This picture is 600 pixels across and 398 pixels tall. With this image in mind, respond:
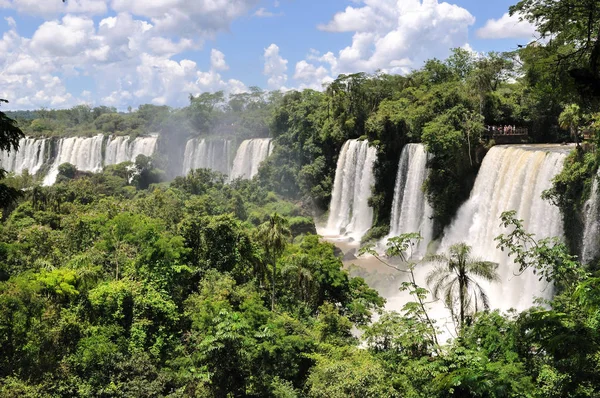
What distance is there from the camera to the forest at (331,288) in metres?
9.29

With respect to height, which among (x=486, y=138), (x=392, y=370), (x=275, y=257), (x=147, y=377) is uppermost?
(x=486, y=138)

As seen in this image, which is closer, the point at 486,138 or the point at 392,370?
the point at 392,370

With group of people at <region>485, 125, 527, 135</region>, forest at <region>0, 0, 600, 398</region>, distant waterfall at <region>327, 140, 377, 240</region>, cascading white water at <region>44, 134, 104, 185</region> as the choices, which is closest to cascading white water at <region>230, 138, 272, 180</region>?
distant waterfall at <region>327, 140, 377, 240</region>

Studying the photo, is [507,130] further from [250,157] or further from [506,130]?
[250,157]

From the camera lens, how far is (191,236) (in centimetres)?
2058

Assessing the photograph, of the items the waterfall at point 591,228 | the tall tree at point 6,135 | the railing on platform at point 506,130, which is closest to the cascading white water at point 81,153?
the railing on platform at point 506,130

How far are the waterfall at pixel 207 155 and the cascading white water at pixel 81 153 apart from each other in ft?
36.8

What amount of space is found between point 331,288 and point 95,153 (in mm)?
48264

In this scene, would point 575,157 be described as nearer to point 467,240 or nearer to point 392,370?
point 467,240

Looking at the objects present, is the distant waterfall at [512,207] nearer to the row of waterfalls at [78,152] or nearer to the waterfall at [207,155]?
the waterfall at [207,155]

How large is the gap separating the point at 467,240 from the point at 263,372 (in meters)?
14.8

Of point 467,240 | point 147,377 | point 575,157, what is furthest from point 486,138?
point 147,377

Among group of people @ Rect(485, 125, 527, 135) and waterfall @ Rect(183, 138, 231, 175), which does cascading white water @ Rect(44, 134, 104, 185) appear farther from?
group of people @ Rect(485, 125, 527, 135)

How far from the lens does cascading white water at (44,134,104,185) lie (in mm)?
Result: 59247
